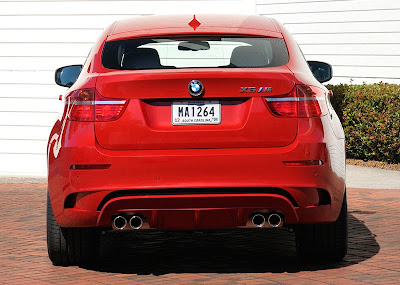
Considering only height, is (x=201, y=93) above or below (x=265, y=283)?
above

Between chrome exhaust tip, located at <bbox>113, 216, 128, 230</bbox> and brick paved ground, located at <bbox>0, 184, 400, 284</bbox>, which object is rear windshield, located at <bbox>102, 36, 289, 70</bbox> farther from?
brick paved ground, located at <bbox>0, 184, 400, 284</bbox>

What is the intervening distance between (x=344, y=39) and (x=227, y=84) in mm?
9652

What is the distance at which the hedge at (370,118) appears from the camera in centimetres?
1431

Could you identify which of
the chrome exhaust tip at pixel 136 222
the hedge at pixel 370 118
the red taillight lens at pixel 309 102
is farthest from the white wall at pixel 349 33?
the chrome exhaust tip at pixel 136 222

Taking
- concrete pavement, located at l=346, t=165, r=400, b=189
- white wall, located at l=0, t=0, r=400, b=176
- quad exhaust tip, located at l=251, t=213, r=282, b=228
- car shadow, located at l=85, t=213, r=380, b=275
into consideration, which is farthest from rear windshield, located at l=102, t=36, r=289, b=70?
white wall, located at l=0, t=0, r=400, b=176

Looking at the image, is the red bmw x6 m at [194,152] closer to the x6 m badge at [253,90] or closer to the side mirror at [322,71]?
the x6 m badge at [253,90]

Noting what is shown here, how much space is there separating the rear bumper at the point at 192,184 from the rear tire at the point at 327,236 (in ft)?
1.68

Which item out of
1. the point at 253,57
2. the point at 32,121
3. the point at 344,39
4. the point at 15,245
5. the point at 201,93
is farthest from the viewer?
the point at 344,39

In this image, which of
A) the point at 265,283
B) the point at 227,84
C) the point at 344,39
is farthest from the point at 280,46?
the point at 344,39

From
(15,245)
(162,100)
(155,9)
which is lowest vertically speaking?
(15,245)

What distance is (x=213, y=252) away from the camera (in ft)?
24.9

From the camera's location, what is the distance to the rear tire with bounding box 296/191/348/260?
6.89 metres

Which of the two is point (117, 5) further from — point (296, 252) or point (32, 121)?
point (296, 252)

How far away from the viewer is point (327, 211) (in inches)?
253
